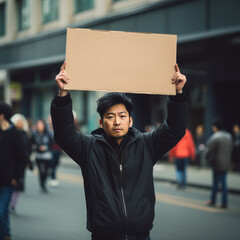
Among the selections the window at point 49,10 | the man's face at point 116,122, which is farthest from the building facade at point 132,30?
the man's face at point 116,122

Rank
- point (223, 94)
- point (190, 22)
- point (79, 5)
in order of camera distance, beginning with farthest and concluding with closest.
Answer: point (79, 5) → point (223, 94) → point (190, 22)

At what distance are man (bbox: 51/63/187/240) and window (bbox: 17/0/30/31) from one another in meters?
25.0

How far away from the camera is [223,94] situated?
17.1m

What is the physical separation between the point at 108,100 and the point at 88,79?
0.20 meters

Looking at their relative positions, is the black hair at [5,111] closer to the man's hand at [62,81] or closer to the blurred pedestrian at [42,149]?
the man's hand at [62,81]

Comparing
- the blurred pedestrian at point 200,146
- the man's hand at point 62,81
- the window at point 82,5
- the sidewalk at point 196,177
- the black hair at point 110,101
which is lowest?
the sidewalk at point 196,177

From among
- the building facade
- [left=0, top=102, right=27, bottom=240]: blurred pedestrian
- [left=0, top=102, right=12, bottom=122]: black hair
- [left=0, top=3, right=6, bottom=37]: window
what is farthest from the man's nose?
[left=0, top=3, right=6, bottom=37]: window

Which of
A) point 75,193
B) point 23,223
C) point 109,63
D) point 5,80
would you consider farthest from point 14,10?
point 109,63

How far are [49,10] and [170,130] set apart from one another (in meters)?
23.3

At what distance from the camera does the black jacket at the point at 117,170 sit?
9.90 ft

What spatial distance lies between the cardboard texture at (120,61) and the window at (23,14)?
24.9 metres

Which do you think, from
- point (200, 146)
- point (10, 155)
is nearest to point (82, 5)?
point (200, 146)

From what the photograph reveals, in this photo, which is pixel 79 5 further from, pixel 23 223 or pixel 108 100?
pixel 108 100

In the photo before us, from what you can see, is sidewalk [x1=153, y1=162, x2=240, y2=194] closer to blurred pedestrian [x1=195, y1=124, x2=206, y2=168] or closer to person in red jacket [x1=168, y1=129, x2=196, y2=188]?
blurred pedestrian [x1=195, y1=124, x2=206, y2=168]
